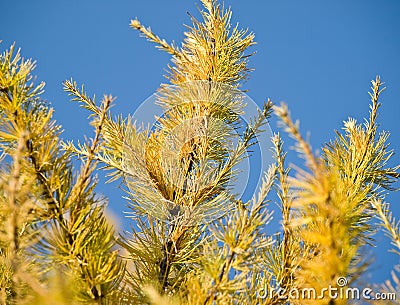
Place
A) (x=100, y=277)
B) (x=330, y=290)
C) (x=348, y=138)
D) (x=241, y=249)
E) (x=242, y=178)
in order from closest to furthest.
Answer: (x=330, y=290), (x=241, y=249), (x=100, y=277), (x=242, y=178), (x=348, y=138)

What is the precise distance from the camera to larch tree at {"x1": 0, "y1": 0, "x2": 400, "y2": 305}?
605 millimetres

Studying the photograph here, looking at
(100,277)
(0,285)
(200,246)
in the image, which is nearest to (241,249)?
(100,277)

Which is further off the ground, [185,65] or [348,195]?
[185,65]

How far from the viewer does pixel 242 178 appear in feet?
3.88

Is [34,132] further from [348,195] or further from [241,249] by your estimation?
[348,195]

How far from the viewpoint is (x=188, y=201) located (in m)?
1.11

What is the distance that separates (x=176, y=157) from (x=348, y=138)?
1.69ft

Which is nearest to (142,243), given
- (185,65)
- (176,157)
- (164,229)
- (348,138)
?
(164,229)

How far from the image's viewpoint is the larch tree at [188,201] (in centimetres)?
61

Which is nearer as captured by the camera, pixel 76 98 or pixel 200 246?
pixel 200 246

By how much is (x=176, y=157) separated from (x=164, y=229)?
190 millimetres

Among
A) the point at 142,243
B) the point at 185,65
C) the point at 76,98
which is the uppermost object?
the point at 185,65

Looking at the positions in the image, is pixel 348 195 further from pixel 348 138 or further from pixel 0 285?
pixel 0 285

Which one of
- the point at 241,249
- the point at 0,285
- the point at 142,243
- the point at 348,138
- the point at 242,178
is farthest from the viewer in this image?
the point at 348,138
